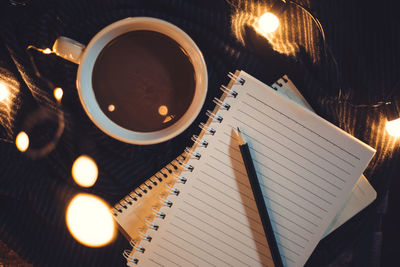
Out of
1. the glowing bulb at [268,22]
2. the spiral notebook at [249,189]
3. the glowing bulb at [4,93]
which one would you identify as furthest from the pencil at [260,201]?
the glowing bulb at [4,93]

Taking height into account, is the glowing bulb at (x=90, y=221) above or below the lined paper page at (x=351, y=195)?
below

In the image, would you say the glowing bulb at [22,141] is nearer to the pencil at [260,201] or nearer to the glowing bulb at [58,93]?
the glowing bulb at [58,93]

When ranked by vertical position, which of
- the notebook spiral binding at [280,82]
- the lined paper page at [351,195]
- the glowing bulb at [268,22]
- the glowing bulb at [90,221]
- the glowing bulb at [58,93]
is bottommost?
the glowing bulb at [90,221]

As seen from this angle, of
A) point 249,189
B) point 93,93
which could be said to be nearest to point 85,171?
point 93,93

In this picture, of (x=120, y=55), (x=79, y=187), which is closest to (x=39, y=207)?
(x=79, y=187)

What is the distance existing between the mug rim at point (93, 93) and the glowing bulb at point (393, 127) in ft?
1.55

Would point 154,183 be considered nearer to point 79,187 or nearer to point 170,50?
point 79,187

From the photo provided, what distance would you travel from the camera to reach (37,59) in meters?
0.71

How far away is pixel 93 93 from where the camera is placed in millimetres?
621

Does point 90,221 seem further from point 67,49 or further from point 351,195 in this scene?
point 351,195

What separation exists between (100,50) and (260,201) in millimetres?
460

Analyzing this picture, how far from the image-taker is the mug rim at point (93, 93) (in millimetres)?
590

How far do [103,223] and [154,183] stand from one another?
0.55 ft

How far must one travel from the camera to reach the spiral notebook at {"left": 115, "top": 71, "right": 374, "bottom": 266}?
0.65m
